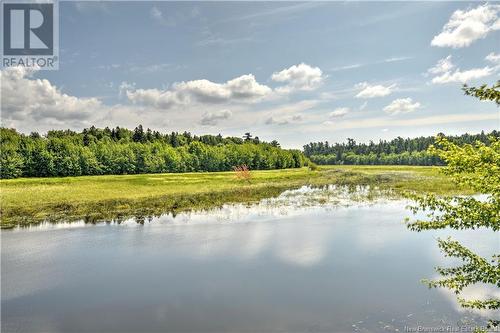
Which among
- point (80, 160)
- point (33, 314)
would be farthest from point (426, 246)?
point (80, 160)

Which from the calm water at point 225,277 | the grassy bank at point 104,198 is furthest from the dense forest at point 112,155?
the calm water at point 225,277

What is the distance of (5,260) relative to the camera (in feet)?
87.5

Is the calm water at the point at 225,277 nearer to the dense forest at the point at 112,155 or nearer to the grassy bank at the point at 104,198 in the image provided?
the grassy bank at the point at 104,198

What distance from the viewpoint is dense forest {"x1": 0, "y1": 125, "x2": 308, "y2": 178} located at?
104125mm

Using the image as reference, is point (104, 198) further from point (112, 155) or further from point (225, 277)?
point (112, 155)

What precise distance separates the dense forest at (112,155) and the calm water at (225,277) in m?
78.5

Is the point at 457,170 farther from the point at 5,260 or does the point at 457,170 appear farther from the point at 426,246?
the point at 5,260

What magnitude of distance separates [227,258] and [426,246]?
15755mm

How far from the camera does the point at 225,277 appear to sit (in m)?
22.7

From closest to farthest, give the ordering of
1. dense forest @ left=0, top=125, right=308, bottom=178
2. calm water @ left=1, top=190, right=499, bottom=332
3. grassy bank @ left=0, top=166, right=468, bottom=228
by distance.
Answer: calm water @ left=1, top=190, right=499, bottom=332 < grassy bank @ left=0, top=166, right=468, bottom=228 < dense forest @ left=0, top=125, right=308, bottom=178

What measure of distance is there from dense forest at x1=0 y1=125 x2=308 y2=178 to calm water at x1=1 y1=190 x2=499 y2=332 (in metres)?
78.5

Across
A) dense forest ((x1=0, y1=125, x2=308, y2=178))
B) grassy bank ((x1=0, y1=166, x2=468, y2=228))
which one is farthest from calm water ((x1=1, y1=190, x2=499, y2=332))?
dense forest ((x1=0, y1=125, x2=308, y2=178))

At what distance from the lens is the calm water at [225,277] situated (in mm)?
17141

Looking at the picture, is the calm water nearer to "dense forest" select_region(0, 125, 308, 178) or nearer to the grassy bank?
the grassy bank
